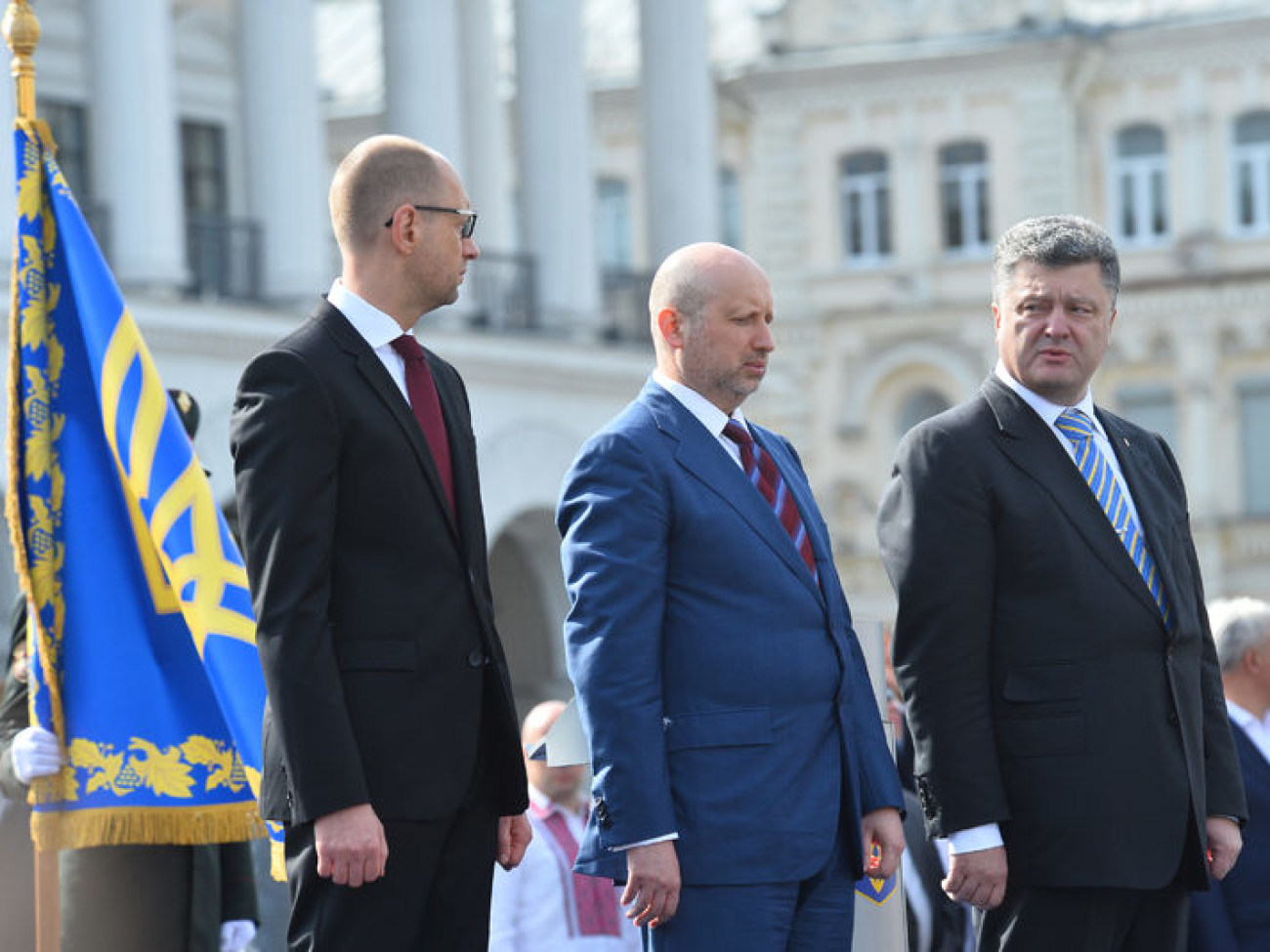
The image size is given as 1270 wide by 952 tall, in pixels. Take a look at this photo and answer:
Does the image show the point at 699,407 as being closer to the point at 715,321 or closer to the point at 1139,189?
the point at 715,321

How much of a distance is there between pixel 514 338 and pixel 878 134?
1555cm

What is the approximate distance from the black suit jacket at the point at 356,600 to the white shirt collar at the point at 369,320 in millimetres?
27

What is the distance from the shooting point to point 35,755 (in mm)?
7324

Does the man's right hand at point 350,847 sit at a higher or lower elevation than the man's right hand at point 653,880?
higher

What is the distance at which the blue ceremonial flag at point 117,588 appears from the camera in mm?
7457

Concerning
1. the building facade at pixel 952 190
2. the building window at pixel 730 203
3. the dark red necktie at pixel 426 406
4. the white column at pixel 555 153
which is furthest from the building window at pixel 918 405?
the dark red necktie at pixel 426 406

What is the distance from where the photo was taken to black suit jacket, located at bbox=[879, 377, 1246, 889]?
594 cm

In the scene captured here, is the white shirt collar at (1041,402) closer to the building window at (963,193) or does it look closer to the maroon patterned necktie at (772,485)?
the maroon patterned necktie at (772,485)

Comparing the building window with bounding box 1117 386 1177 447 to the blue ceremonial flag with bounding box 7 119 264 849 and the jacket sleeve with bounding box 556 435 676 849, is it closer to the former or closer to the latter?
the blue ceremonial flag with bounding box 7 119 264 849

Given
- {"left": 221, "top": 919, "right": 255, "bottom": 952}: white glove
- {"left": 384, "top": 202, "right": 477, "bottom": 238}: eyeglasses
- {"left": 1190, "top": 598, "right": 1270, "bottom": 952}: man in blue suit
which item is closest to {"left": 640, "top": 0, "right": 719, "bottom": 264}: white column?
{"left": 1190, "top": 598, "right": 1270, "bottom": 952}: man in blue suit

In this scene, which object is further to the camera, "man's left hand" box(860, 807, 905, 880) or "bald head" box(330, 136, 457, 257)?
"man's left hand" box(860, 807, 905, 880)

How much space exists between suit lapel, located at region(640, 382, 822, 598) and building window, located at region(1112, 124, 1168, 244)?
33.2m

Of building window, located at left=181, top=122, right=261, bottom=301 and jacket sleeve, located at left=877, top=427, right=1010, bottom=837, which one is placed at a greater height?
building window, located at left=181, top=122, right=261, bottom=301

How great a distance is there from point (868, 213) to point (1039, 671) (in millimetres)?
34159
